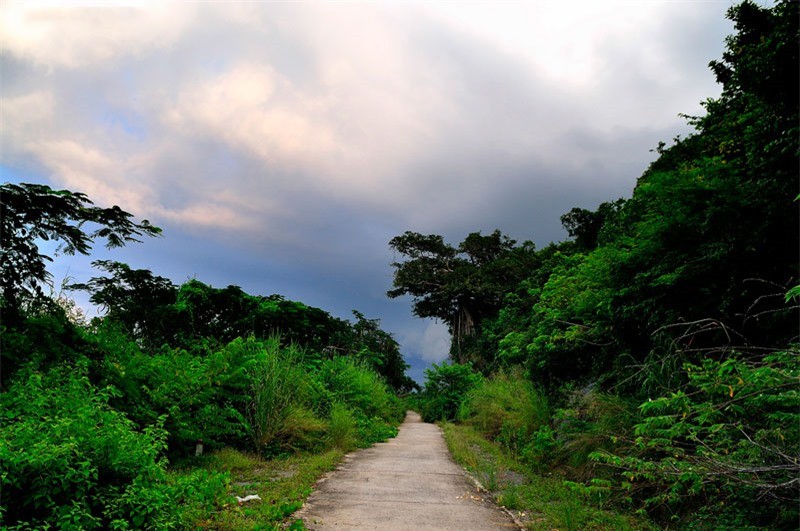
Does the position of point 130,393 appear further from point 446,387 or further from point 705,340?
point 446,387

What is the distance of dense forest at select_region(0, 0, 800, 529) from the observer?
3.85 metres

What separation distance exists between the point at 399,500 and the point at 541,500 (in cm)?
181

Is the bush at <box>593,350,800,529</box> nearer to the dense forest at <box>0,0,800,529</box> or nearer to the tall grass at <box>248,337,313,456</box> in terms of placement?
the dense forest at <box>0,0,800,529</box>

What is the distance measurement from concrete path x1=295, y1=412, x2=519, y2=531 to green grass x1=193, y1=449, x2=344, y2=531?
219mm

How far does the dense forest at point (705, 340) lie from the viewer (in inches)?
155

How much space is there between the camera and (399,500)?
20.3 feet

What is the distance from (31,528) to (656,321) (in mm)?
6994

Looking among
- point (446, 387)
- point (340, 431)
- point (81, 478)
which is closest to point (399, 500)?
point (81, 478)

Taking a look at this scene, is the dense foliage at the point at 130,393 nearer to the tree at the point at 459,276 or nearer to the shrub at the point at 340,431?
the shrub at the point at 340,431

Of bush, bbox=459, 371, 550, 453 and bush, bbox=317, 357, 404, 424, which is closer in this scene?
bush, bbox=459, 371, 550, 453

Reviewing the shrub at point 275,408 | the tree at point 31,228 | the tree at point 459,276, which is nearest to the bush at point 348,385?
the shrub at point 275,408

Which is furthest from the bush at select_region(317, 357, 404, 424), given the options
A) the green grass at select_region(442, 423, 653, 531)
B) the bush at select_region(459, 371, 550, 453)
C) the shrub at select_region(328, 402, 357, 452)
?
the green grass at select_region(442, 423, 653, 531)

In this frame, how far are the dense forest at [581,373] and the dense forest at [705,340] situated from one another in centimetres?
3

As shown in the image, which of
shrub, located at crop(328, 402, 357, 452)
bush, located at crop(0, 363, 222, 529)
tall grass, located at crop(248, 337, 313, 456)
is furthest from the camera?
shrub, located at crop(328, 402, 357, 452)
